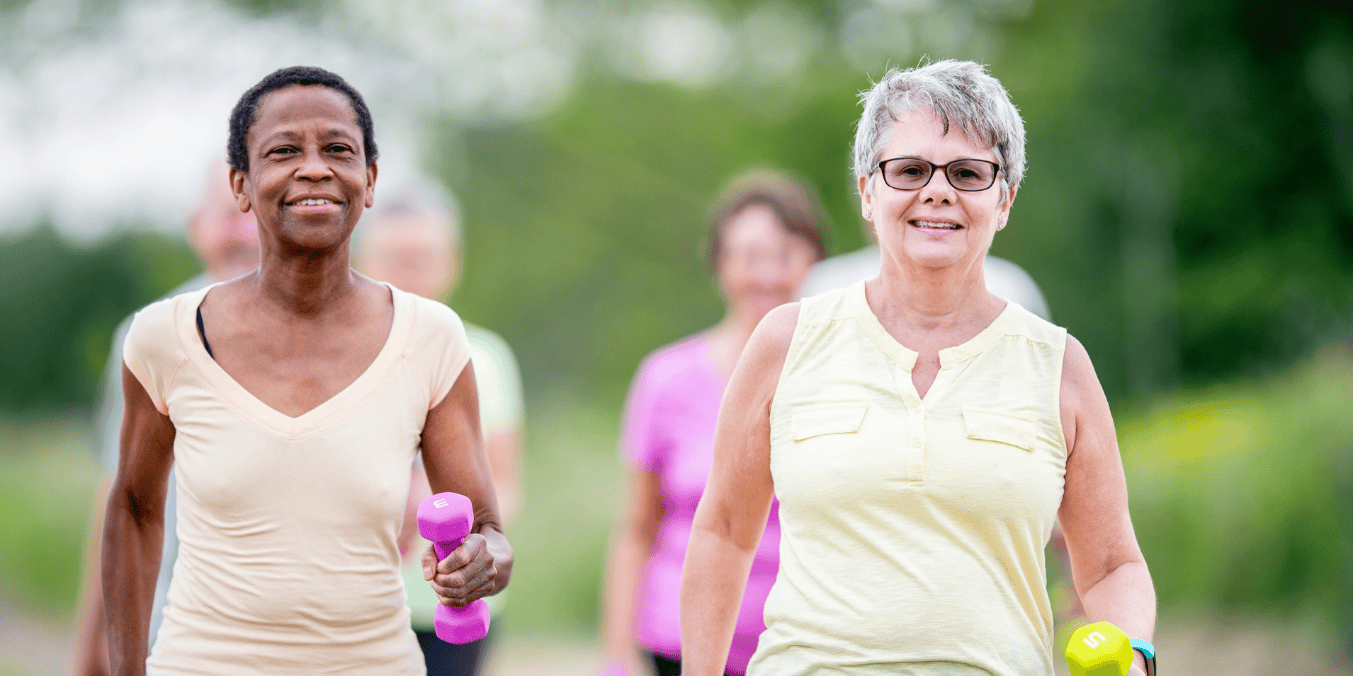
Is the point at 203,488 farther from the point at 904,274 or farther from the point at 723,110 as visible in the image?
the point at 723,110

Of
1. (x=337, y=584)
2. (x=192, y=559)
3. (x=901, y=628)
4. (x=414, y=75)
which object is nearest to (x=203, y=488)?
(x=192, y=559)

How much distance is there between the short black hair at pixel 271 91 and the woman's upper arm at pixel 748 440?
90 cm

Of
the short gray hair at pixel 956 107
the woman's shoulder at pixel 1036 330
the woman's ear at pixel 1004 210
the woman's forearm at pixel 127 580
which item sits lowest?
the woman's forearm at pixel 127 580

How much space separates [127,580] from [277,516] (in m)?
0.43

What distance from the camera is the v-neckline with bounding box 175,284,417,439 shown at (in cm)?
235

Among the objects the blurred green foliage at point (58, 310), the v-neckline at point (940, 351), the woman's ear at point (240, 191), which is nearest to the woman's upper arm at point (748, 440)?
the v-neckline at point (940, 351)

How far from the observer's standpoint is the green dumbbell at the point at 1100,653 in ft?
6.86

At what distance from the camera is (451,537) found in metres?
2.23

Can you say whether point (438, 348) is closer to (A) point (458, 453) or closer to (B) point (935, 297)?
(A) point (458, 453)

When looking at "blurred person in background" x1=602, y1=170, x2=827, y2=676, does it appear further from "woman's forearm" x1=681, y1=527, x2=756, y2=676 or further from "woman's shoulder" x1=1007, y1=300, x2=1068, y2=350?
"woman's shoulder" x1=1007, y1=300, x2=1068, y2=350

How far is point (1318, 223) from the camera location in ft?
32.5

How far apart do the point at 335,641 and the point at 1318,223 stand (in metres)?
9.71

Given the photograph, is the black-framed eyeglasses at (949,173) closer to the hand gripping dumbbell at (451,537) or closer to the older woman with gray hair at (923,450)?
the older woman with gray hair at (923,450)

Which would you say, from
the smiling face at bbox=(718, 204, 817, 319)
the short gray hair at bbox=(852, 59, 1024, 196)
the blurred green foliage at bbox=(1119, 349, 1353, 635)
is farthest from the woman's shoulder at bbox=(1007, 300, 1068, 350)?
the blurred green foliage at bbox=(1119, 349, 1353, 635)
